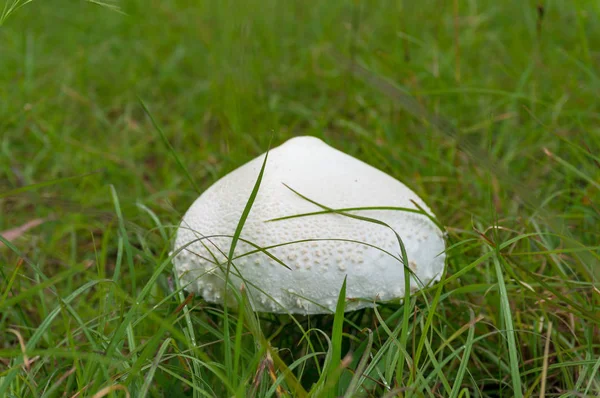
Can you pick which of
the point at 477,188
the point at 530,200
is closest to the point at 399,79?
the point at 477,188

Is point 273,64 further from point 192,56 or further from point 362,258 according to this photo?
point 362,258

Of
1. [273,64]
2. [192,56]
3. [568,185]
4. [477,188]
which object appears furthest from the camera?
[192,56]

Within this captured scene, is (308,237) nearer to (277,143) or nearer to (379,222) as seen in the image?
(379,222)

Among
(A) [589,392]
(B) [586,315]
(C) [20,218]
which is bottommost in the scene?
(C) [20,218]

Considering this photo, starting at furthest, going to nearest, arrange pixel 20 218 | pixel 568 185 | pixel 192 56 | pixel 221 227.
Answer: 1. pixel 192 56
2. pixel 20 218
3. pixel 568 185
4. pixel 221 227

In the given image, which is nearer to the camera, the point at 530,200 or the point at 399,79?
the point at 530,200
